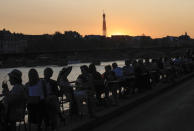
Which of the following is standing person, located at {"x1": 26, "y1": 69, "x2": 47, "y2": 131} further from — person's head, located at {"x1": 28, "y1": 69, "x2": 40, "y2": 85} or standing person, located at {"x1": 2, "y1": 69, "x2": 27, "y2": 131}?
standing person, located at {"x1": 2, "y1": 69, "x2": 27, "y2": 131}

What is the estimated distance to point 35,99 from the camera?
332 inches

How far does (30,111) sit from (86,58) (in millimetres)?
89423

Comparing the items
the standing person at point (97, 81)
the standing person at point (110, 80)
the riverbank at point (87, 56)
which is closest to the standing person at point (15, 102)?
the standing person at point (97, 81)

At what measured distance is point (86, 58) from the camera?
9794 cm

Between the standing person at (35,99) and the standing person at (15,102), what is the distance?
567mm

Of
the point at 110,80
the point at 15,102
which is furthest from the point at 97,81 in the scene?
the point at 15,102

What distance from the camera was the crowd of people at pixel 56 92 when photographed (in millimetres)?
7703

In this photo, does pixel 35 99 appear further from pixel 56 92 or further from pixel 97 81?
pixel 97 81

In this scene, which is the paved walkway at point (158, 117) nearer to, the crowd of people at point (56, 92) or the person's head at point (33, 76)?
the crowd of people at point (56, 92)

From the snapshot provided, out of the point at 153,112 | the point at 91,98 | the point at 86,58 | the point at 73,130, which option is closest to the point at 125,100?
the point at 153,112

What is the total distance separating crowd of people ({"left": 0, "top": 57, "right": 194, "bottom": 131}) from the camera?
770 centimetres

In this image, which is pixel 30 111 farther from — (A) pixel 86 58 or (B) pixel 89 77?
(A) pixel 86 58

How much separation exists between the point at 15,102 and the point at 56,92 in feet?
6.04

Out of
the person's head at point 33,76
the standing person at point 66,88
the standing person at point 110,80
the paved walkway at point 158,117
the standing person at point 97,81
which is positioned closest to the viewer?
the person's head at point 33,76
